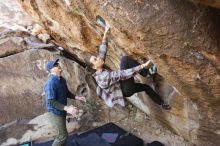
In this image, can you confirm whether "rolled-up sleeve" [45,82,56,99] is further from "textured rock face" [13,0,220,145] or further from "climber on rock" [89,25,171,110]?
"textured rock face" [13,0,220,145]

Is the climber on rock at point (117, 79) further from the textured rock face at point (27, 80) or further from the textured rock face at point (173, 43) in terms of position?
the textured rock face at point (27, 80)

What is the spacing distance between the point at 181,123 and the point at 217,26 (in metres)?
3.34

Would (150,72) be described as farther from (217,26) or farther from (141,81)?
(217,26)

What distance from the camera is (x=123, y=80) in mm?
7285

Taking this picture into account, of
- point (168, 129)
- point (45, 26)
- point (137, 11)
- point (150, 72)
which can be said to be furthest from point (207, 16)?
point (45, 26)

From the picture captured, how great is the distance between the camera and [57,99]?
726 centimetres

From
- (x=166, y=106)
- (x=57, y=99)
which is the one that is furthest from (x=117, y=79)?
(x=166, y=106)

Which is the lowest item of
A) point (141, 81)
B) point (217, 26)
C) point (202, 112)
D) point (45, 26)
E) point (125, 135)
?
point (125, 135)

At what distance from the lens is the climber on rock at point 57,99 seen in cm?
702

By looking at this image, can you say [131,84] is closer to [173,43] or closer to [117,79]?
[117,79]

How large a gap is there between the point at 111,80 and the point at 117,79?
4.3 inches

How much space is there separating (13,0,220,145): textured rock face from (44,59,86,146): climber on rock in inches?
46.6

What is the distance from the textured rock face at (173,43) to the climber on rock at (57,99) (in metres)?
1.18

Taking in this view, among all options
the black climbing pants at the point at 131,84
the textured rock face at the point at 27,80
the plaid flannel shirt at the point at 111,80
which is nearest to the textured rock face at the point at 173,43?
the black climbing pants at the point at 131,84
